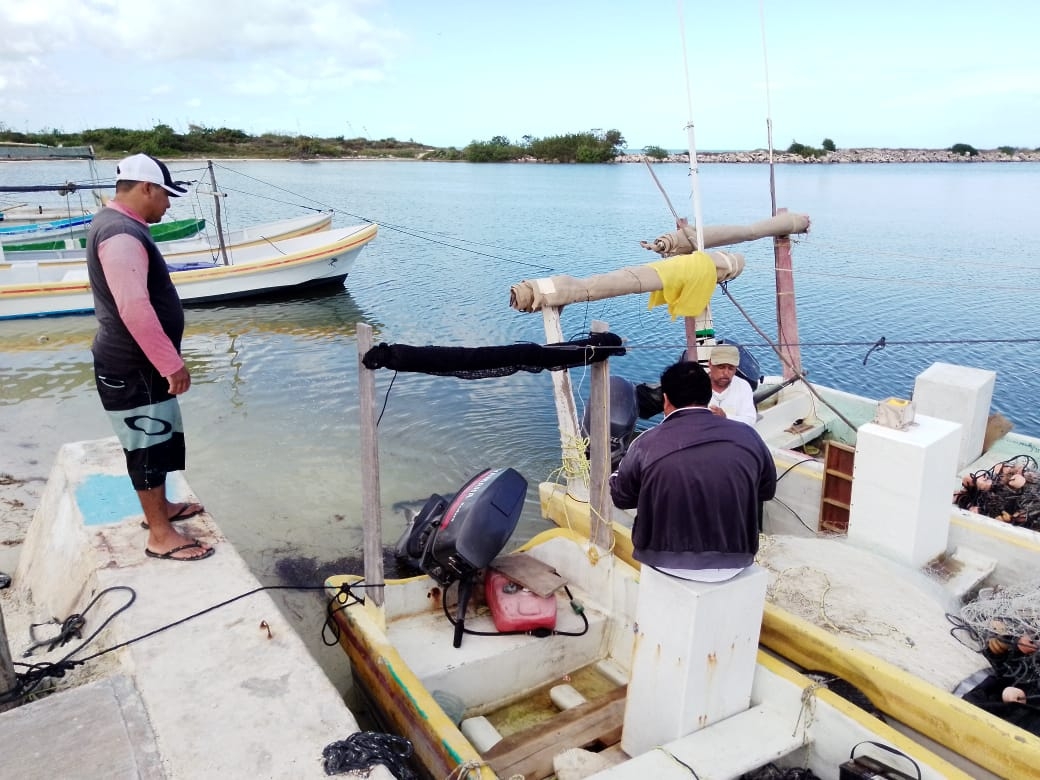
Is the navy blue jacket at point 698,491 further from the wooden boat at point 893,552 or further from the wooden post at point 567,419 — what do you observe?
the wooden post at point 567,419

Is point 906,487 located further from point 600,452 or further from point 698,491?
point 698,491

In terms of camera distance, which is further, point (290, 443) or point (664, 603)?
point (290, 443)

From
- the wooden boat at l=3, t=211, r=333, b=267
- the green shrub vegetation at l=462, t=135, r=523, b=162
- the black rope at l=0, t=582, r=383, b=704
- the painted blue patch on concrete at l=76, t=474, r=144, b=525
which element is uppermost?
the green shrub vegetation at l=462, t=135, r=523, b=162

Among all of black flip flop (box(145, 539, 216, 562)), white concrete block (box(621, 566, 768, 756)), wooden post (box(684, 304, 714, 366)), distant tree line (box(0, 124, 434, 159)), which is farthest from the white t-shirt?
distant tree line (box(0, 124, 434, 159))

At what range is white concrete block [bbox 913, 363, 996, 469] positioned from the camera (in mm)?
6727

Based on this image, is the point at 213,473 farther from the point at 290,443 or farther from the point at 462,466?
the point at 462,466

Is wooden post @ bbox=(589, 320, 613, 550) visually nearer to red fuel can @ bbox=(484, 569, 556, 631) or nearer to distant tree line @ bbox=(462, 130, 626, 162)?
red fuel can @ bbox=(484, 569, 556, 631)

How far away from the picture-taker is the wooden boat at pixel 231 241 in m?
19.8

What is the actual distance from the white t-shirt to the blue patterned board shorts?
3619mm

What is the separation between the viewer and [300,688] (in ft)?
10.4

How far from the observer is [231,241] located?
20.8 meters

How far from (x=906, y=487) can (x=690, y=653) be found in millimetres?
2403

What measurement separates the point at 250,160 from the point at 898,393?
63688 mm

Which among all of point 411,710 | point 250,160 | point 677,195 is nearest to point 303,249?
point 411,710
